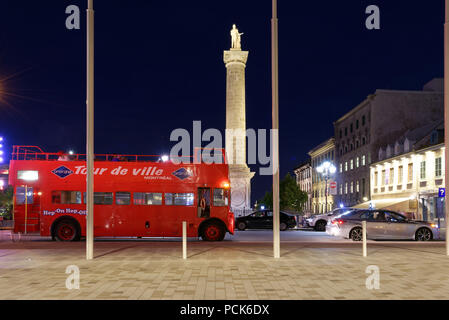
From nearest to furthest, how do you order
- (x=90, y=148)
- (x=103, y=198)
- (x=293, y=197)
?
(x=90, y=148) → (x=103, y=198) → (x=293, y=197)

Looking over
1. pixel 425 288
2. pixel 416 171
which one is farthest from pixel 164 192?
pixel 416 171

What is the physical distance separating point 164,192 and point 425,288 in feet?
49.9

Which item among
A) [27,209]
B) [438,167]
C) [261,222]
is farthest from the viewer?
[438,167]

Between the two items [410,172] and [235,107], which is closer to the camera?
[410,172]

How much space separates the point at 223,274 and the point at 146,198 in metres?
12.2

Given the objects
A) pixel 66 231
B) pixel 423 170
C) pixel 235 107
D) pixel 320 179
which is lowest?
pixel 66 231

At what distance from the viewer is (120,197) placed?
23.0 meters

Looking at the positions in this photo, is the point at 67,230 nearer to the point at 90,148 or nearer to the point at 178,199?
the point at 178,199

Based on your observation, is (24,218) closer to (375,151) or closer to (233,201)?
(233,201)

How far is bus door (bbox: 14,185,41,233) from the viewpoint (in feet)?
72.7

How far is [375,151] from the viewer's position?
188ft

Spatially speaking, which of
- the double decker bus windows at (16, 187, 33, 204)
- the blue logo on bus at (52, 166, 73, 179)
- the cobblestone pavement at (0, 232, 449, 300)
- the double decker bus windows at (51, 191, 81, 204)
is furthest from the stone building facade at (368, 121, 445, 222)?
the double decker bus windows at (16, 187, 33, 204)

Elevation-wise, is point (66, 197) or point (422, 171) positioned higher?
point (422, 171)

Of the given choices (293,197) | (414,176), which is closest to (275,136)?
(414,176)
